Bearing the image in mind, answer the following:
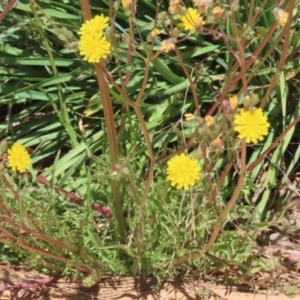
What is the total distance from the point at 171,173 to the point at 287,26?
0.33 meters

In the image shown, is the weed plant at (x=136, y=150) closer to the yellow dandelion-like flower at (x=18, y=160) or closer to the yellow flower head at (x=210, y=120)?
the yellow dandelion-like flower at (x=18, y=160)

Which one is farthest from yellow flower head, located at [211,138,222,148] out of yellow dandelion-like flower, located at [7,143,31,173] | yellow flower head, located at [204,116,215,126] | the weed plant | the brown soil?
the brown soil

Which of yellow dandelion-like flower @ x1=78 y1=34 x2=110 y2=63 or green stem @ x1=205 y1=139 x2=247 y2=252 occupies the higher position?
yellow dandelion-like flower @ x1=78 y1=34 x2=110 y2=63

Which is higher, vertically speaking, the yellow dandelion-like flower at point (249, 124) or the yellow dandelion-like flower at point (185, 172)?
the yellow dandelion-like flower at point (249, 124)

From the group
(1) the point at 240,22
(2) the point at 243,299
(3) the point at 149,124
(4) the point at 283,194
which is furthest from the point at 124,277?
(1) the point at 240,22

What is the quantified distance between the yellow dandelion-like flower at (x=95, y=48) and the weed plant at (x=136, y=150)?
0.82 feet

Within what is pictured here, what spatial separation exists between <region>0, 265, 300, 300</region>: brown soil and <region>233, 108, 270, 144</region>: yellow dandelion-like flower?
2.09 ft

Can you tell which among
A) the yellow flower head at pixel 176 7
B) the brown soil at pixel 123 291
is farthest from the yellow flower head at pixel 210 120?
the brown soil at pixel 123 291

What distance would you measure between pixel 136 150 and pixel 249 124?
0.65 meters

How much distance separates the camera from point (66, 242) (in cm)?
137

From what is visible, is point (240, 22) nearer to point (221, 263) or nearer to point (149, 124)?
point (149, 124)

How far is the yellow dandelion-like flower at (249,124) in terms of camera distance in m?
0.90

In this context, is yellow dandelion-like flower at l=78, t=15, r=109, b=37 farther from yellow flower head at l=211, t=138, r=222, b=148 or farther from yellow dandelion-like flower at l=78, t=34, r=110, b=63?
yellow flower head at l=211, t=138, r=222, b=148

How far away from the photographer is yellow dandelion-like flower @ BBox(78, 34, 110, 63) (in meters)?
0.96
